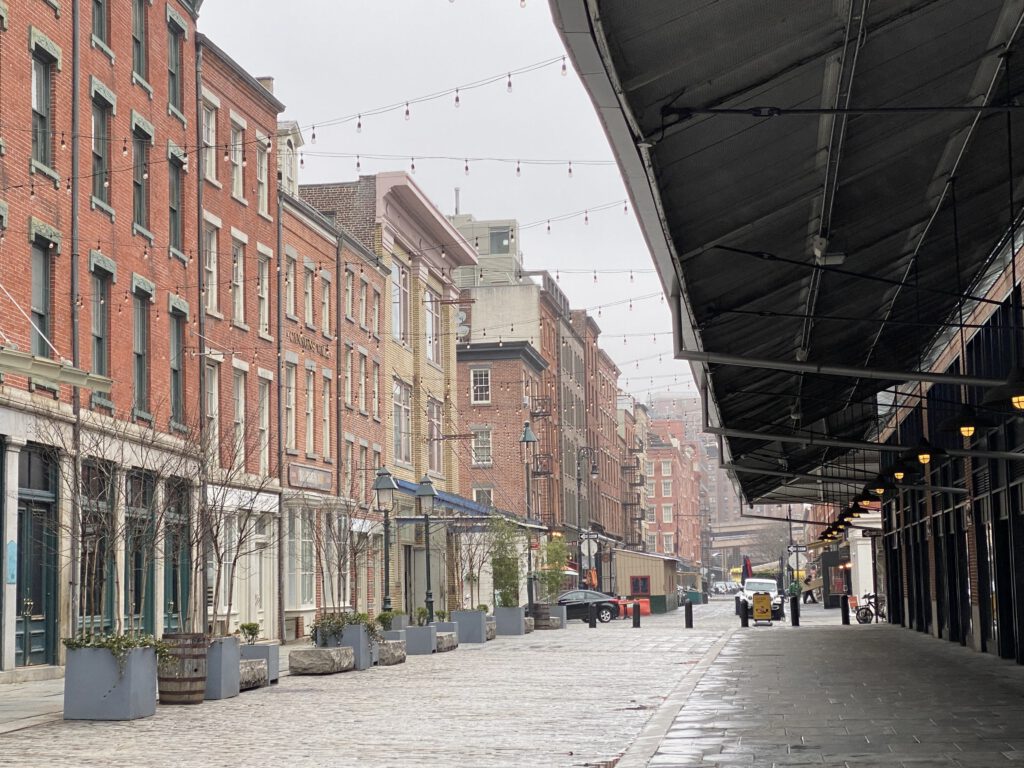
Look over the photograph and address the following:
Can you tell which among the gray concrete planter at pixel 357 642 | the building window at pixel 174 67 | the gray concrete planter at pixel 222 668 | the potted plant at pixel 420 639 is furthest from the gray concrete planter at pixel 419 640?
the building window at pixel 174 67

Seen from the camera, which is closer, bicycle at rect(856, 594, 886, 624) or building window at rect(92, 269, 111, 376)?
building window at rect(92, 269, 111, 376)

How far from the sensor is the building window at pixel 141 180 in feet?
102

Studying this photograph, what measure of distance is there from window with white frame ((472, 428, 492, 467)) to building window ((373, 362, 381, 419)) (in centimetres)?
2877

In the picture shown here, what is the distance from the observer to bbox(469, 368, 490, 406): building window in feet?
264

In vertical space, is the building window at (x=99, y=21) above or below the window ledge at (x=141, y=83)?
above

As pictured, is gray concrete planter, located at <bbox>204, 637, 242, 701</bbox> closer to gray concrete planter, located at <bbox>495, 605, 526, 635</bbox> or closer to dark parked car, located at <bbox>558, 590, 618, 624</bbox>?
gray concrete planter, located at <bbox>495, 605, 526, 635</bbox>

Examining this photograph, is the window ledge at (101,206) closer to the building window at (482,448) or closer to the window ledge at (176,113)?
the window ledge at (176,113)

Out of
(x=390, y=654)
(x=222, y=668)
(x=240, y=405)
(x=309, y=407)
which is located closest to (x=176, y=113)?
(x=240, y=405)

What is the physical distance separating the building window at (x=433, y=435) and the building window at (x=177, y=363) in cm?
2238

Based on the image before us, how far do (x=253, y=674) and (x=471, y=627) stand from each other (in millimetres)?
17965

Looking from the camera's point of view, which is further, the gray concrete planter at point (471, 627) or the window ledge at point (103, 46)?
the gray concrete planter at point (471, 627)

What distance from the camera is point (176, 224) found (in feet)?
111

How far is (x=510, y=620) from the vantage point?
146 ft

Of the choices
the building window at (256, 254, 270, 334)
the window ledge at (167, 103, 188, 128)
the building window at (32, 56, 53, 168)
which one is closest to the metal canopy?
the building window at (32, 56, 53, 168)
